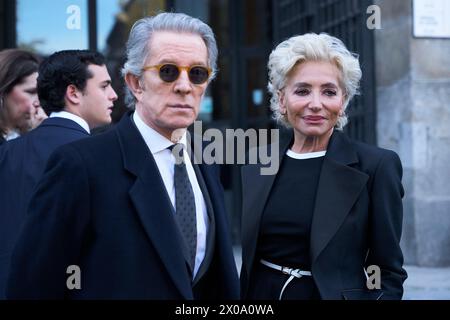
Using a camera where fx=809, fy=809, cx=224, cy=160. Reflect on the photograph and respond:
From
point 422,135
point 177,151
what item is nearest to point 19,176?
point 177,151

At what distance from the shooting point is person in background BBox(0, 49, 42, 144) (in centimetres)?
421

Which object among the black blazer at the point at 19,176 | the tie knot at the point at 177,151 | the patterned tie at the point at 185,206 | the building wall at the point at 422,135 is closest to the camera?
the patterned tie at the point at 185,206

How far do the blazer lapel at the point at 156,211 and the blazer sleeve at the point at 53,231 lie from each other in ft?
0.53

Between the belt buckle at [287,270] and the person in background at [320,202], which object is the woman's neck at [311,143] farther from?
the belt buckle at [287,270]

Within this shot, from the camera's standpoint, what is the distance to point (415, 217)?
7.20 metres

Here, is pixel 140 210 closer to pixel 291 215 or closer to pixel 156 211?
pixel 156 211

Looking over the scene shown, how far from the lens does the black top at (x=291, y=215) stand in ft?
10.1

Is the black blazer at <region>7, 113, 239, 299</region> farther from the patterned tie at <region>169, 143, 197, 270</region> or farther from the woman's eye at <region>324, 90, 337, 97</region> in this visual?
the woman's eye at <region>324, 90, 337, 97</region>

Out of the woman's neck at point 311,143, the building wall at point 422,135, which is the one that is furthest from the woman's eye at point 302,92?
the building wall at point 422,135

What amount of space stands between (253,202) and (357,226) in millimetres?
460

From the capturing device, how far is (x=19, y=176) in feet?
11.8

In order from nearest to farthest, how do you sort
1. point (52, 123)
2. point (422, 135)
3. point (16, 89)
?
point (52, 123) → point (16, 89) → point (422, 135)

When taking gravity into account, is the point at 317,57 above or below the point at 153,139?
above
